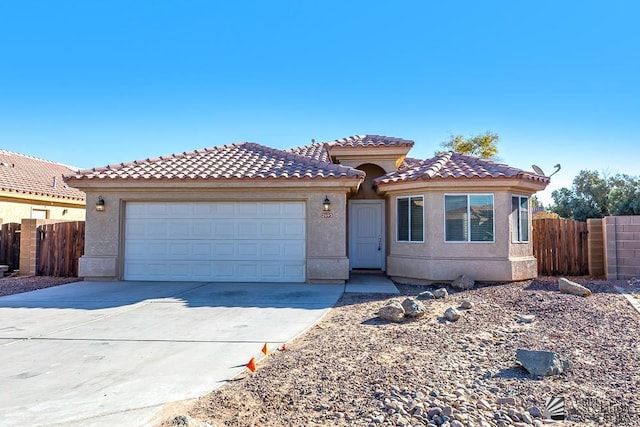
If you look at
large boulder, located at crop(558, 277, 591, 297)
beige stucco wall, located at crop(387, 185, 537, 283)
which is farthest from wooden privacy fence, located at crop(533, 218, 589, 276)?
large boulder, located at crop(558, 277, 591, 297)

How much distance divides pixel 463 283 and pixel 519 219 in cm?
293

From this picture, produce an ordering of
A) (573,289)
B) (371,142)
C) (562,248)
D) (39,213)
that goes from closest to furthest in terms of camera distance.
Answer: (573,289), (562,248), (371,142), (39,213)

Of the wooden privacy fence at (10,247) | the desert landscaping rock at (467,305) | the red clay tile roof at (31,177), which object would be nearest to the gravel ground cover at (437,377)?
the desert landscaping rock at (467,305)

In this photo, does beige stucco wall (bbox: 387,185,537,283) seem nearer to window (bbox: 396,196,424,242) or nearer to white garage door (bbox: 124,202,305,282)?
window (bbox: 396,196,424,242)

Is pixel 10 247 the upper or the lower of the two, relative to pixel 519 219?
lower

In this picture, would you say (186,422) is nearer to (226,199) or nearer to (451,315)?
(451,315)

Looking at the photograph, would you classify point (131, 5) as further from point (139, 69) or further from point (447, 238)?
point (447, 238)

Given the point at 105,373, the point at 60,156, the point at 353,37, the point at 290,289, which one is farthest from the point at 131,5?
the point at 60,156

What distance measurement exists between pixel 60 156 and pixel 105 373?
2845 cm

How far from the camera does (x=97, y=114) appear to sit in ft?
57.2

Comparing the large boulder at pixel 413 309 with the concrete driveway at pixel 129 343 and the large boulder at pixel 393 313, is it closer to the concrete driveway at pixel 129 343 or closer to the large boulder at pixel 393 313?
the large boulder at pixel 393 313

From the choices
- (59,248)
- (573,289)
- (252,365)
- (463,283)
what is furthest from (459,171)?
(59,248)

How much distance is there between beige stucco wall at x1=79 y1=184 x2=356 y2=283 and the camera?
452 inches

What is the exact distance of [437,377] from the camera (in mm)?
4562
